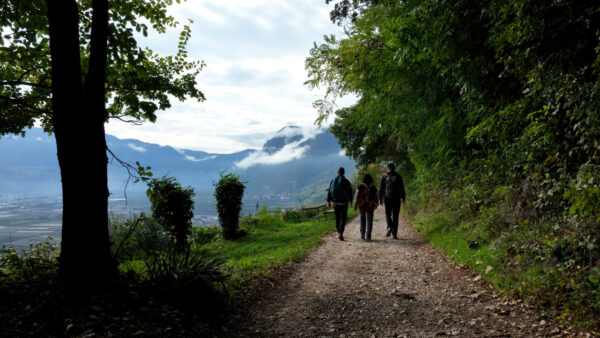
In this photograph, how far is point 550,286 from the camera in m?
4.16

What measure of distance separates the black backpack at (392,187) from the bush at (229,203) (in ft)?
23.5

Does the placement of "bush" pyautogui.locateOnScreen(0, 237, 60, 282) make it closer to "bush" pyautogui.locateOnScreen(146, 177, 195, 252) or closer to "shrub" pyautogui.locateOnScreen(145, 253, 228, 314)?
"shrub" pyautogui.locateOnScreen(145, 253, 228, 314)

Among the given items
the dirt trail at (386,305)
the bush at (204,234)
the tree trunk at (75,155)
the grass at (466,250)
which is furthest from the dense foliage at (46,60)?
the bush at (204,234)

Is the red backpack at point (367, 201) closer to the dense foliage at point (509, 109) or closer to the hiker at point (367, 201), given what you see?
the hiker at point (367, 201)

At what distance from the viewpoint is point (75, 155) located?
4094mm

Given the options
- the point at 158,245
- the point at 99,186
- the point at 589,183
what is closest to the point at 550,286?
the point at 589,183

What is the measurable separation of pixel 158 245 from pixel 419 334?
11052 mm

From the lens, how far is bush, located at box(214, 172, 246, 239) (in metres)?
14.7

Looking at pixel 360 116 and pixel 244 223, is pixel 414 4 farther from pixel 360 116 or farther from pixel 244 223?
pixel 244 223

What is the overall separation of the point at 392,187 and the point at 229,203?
7.83 meters

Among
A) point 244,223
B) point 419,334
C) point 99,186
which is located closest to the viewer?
point 419,334

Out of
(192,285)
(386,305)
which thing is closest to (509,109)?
(386,305)

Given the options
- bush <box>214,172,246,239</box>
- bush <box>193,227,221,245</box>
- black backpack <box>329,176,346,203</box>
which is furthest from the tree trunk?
bush <box>193,227,221,245</box>

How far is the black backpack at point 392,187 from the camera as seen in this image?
10633 millimetres
